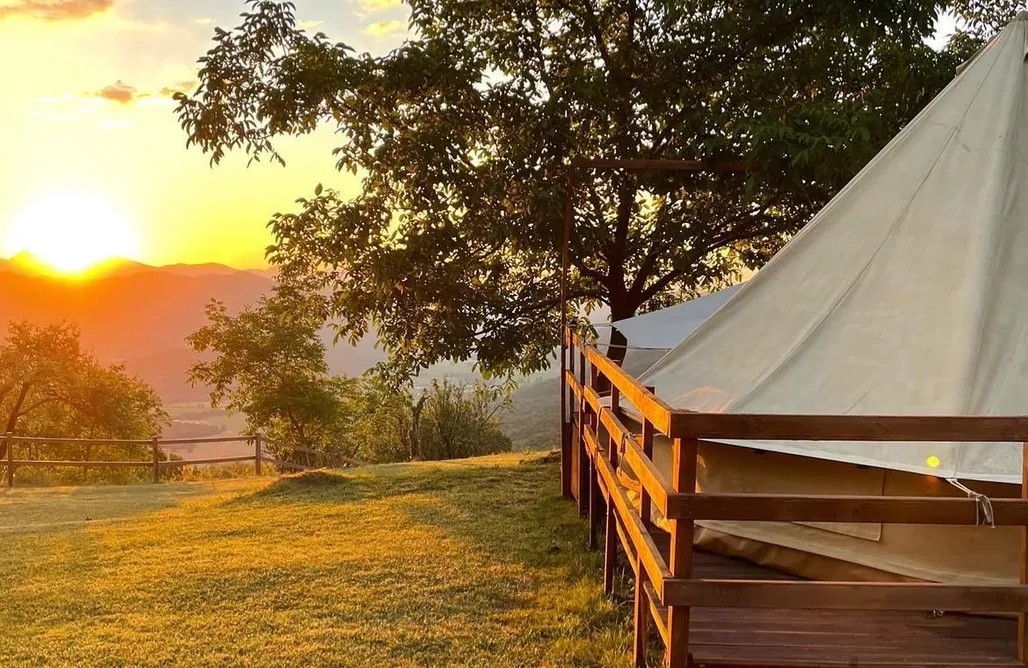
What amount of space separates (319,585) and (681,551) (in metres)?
3.33

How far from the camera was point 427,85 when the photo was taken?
8938 mm

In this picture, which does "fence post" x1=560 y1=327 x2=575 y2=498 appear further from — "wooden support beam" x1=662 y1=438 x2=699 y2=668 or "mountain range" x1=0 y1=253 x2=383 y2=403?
"mountain range" x1=0 y1=253 x2=383 y2=403

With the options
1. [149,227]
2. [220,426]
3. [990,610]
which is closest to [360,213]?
[990,610]

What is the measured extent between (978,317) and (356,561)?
462cm

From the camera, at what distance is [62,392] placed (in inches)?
1166

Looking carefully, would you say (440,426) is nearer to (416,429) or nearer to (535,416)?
(416,429)

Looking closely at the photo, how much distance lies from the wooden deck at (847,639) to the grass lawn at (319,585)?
70 centimetres

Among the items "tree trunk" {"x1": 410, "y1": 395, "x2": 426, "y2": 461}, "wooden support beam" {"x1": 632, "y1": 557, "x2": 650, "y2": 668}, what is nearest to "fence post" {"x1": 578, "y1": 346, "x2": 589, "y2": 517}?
"wooden support beam" {"x1": 632, "y1": 557, "x2": 650, "y2": 668}

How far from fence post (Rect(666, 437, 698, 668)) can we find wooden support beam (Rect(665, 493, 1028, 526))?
69 mm

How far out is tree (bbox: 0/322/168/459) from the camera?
2892cm

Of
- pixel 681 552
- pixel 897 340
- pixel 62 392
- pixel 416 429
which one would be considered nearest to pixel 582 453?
pixel 897 340

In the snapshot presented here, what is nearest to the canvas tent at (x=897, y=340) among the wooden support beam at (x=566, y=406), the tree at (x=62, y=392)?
the wooden support beam at (x=566, y=406)

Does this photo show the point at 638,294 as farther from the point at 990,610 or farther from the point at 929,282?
the point at 990,610

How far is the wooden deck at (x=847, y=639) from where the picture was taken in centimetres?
307
